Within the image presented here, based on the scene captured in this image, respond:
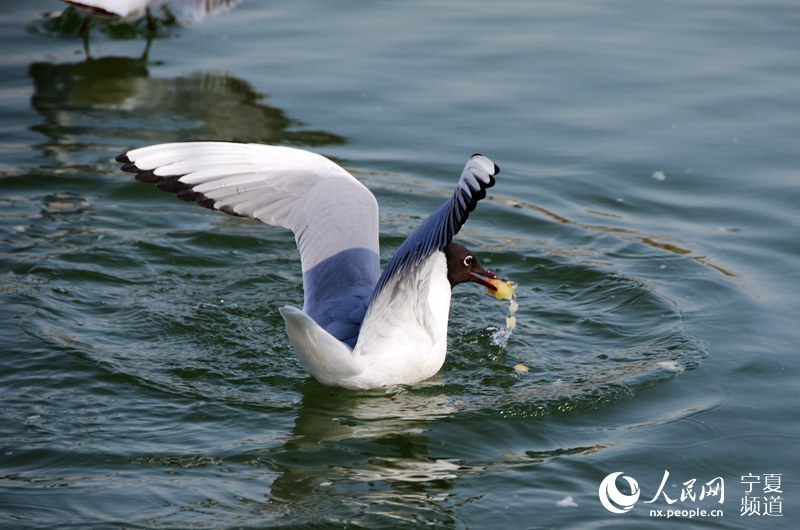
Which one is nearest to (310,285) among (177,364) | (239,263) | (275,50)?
(177,364)

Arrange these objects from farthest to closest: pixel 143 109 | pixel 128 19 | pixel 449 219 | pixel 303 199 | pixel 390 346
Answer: pixel 128 19 → pixel 143 109 → pixel 303 199 → pixel 390 346 → pixel 449 219

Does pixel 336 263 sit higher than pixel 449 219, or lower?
lower

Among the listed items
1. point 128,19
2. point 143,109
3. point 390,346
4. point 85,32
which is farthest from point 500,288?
point 128,19

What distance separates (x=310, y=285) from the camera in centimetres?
633

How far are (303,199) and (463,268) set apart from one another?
1.03 meters

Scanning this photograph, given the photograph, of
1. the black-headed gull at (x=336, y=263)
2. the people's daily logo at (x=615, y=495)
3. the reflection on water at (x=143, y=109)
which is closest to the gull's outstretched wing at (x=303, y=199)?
the black-headed gull at (x=336, y=263)

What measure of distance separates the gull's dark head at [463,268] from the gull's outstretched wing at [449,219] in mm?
947

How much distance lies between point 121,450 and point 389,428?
1.28 meters

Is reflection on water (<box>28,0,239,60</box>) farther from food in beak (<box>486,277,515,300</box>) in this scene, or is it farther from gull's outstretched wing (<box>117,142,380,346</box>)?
food in beak (<box>486,277,515,300</box>)

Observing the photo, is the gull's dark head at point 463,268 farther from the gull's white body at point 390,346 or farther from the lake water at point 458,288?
the lake water at point 458,288

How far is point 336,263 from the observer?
249 inches

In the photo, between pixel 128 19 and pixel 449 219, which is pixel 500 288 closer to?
pixel 449 219

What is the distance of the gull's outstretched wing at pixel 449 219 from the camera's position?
4.58m

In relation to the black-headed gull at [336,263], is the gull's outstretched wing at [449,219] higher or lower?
higher
